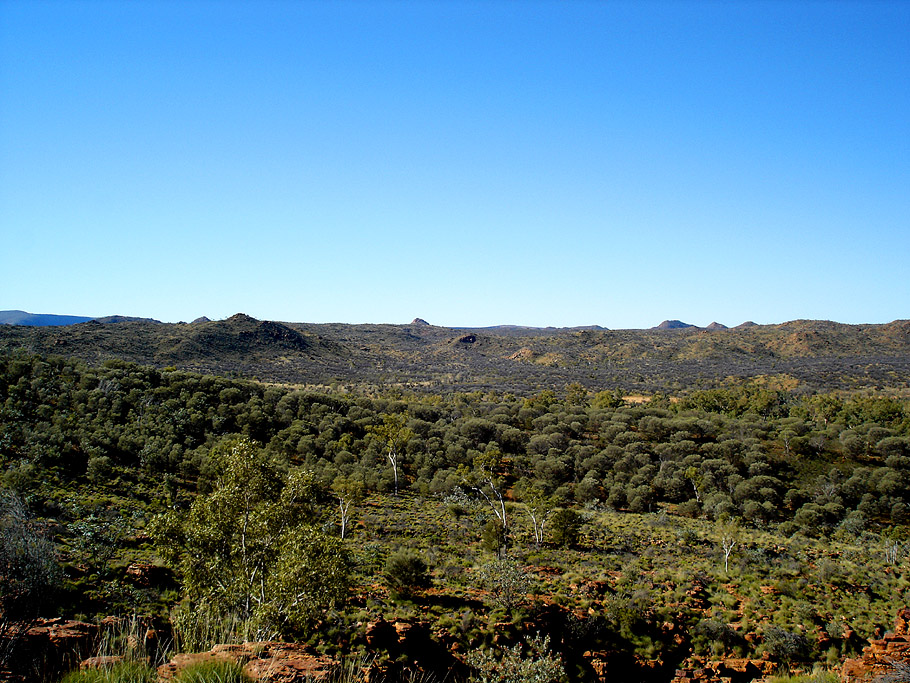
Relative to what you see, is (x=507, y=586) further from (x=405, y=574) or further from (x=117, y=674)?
(x=117, y=674)

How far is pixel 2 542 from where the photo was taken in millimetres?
13016

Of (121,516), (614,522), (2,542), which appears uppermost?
(2,542)

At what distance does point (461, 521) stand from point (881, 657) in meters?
20.3

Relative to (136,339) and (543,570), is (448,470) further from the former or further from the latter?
(136,339)

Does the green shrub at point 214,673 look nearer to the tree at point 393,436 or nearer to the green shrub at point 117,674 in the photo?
the green shrub at point 117,674

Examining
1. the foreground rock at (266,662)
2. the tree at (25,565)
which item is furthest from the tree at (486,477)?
the foreground rock at (266,662)

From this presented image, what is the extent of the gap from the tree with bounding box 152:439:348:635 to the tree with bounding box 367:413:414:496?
26.2 metres

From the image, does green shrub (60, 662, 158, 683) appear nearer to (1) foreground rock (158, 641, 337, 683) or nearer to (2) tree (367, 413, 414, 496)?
(1) foreground rock (158, 641, 337, 683)

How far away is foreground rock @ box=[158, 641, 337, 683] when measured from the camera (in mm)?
4676

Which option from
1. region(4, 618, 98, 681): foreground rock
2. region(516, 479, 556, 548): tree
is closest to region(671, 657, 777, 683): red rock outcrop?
region(516, 479, 556, 548): tree

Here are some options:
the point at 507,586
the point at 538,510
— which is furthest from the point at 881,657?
the point at 538,510

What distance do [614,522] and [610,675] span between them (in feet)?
52.6

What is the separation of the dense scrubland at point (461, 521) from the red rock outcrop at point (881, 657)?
3.40 feet

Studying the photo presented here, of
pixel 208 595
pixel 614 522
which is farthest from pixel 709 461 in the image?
pixel 208 595
